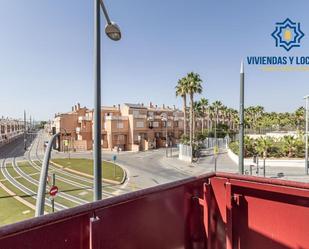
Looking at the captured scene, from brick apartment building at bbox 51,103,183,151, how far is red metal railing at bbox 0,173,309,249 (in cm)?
5177

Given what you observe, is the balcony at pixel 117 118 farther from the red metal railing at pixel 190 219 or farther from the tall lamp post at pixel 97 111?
the red metal railing at pixel 190 219

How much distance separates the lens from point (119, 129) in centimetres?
5588

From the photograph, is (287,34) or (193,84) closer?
(287,34)

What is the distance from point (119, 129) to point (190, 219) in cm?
5333

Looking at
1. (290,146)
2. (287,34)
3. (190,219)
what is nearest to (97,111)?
(190,219)

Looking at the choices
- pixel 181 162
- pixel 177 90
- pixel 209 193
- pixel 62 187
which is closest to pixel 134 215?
pixel 209 193

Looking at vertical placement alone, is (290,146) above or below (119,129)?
below

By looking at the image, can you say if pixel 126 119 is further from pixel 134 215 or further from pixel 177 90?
pixel 134 215

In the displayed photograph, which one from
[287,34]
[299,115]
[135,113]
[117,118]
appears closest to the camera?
[287,34]

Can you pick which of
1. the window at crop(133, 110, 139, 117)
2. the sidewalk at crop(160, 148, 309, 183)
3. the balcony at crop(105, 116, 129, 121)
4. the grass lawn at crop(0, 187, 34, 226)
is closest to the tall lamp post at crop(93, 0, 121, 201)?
the grass lawn at crop(0, 187, 34, 226)

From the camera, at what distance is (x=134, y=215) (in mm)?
2521

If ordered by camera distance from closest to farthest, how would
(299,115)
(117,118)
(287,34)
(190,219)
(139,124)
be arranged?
(190,219)
(287,34)
(117,118)
(139,124)
(299,115)

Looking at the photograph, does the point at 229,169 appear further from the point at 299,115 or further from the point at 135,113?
the point at 299,115

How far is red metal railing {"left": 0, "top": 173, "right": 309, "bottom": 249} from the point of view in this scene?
1.96 metres
